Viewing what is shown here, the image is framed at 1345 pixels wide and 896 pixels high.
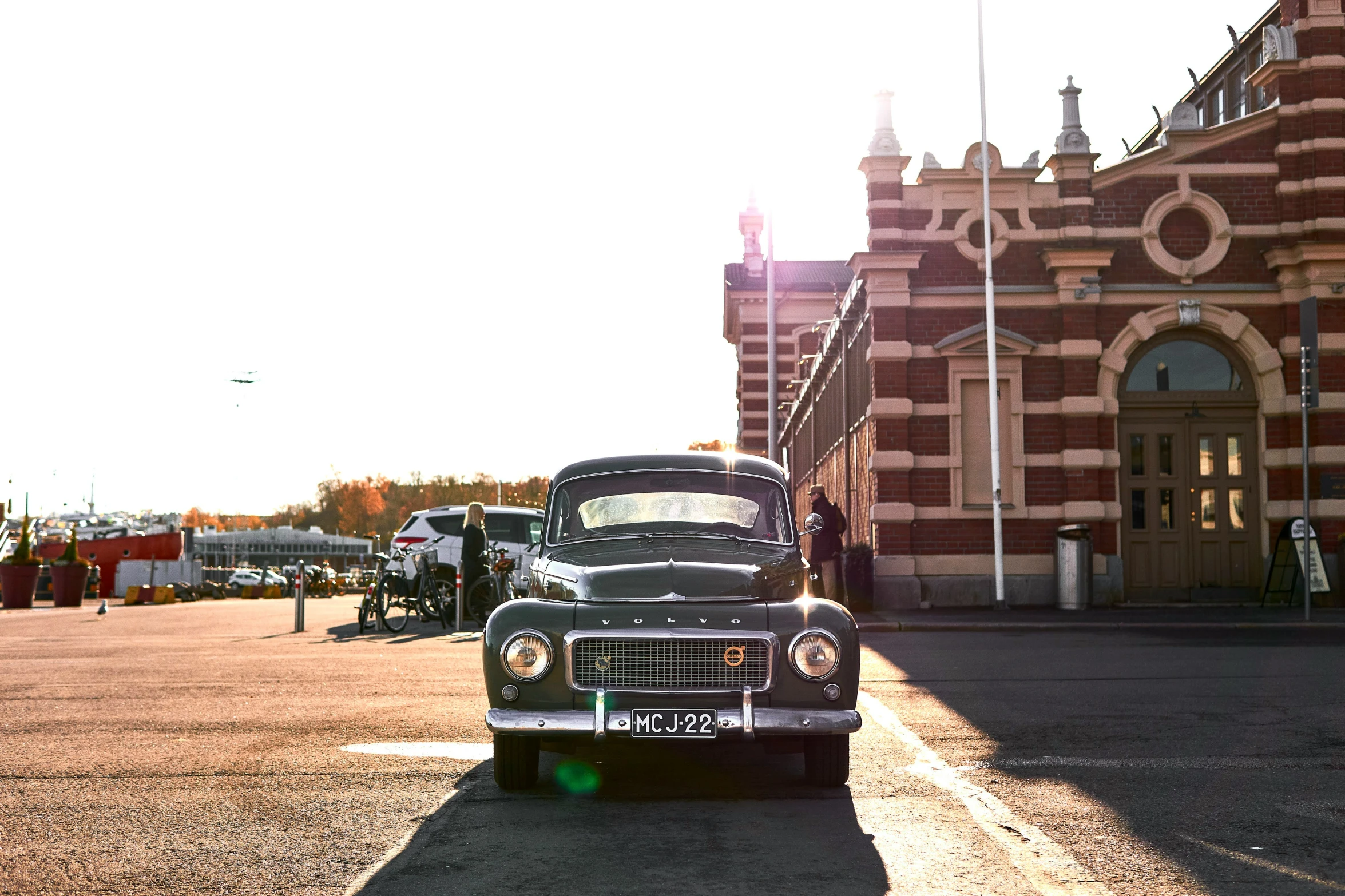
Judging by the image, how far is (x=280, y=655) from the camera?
15641 millimetres

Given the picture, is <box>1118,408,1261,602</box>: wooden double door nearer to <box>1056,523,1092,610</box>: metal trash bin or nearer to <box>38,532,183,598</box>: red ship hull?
<box>1056,523,1092,610</box>: metal trash bin

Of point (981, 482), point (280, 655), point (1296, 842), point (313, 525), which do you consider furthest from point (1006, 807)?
point (313, 525)

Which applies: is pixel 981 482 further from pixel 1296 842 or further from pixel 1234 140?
pixel 1296 842

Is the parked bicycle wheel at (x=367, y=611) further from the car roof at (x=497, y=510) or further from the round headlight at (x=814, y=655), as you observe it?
the round headlight at (x=814, y=655)

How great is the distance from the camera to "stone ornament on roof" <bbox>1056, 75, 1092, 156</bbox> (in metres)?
23.5

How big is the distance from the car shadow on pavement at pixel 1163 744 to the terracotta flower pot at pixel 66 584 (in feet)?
84.3

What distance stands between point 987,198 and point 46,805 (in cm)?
1873

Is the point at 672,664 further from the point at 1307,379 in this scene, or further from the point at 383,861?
the point at 1307,379

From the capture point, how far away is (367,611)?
814 inches

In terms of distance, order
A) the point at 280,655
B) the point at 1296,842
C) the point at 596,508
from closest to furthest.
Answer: the point at 1296,842, the point at 596,508, the point at 280,655

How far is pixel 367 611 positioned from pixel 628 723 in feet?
48.6

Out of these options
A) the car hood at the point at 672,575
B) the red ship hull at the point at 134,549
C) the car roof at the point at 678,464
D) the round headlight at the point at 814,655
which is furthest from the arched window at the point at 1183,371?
the red ship hull at the point at 134,549

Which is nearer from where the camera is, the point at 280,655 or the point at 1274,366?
the point at 280,655

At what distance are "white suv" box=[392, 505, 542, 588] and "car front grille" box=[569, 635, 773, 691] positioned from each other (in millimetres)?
17257
